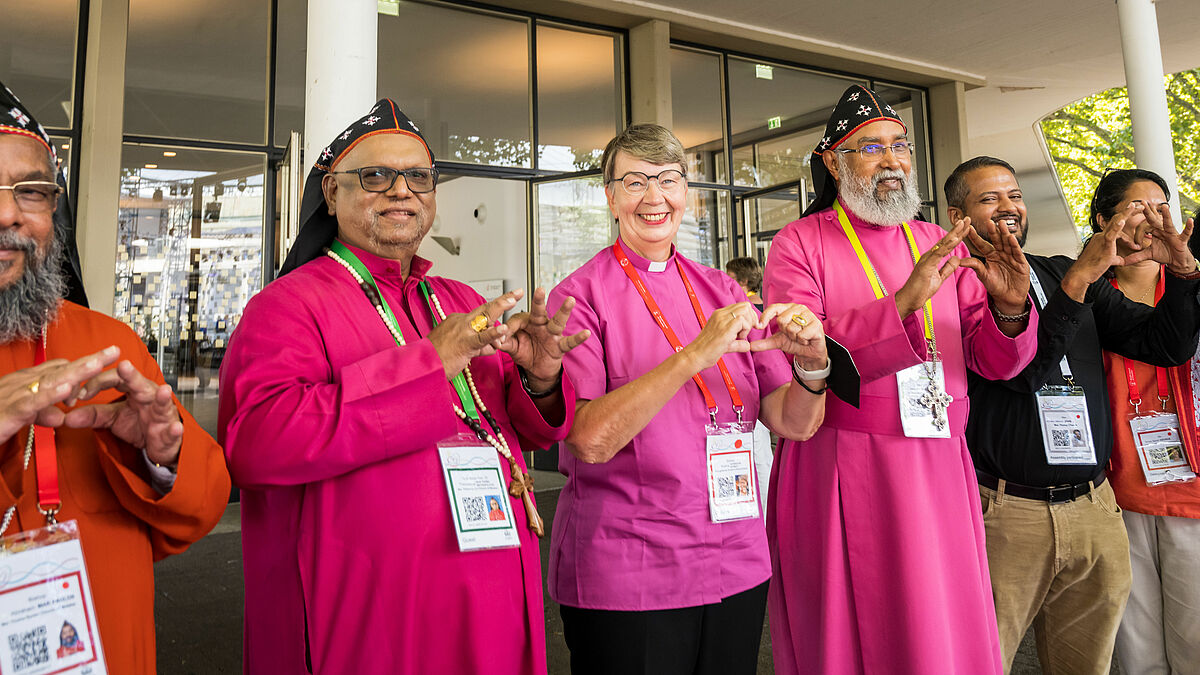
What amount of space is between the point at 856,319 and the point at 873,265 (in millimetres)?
365

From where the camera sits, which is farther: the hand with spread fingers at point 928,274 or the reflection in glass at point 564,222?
the reflection in glass at point 564,222

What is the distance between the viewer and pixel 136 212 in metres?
6.55

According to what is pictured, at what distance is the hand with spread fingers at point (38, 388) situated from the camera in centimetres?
121

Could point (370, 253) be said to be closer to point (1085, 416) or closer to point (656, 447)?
point (656, 447)

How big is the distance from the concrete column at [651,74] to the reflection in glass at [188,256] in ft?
13.2

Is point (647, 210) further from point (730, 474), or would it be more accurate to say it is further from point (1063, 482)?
point (1063, 482)

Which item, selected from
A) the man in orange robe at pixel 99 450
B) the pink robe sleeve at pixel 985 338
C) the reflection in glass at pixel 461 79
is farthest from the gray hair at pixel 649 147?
the reflection in glass at pixel 461 79

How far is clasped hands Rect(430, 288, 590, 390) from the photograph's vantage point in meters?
1.61

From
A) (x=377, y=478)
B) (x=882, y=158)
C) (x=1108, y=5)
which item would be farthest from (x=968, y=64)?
(x=377, y=478)

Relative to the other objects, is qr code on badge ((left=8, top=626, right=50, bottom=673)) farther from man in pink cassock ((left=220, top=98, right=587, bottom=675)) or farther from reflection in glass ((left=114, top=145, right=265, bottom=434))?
reflection in glass ((left=114, top=145, right=265, bottom=434))

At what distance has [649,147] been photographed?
2.17 metres

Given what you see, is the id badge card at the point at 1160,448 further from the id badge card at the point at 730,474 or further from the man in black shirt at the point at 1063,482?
the id badge card at the point at 730,474

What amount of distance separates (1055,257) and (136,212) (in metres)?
6.69

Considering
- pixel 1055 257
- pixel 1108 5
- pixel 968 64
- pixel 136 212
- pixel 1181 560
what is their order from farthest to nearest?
1. pixel 968 64
2. pixel 1108 5
3. pixel 136 212
4. pixel 1055 257
5. pixel 1181 560
